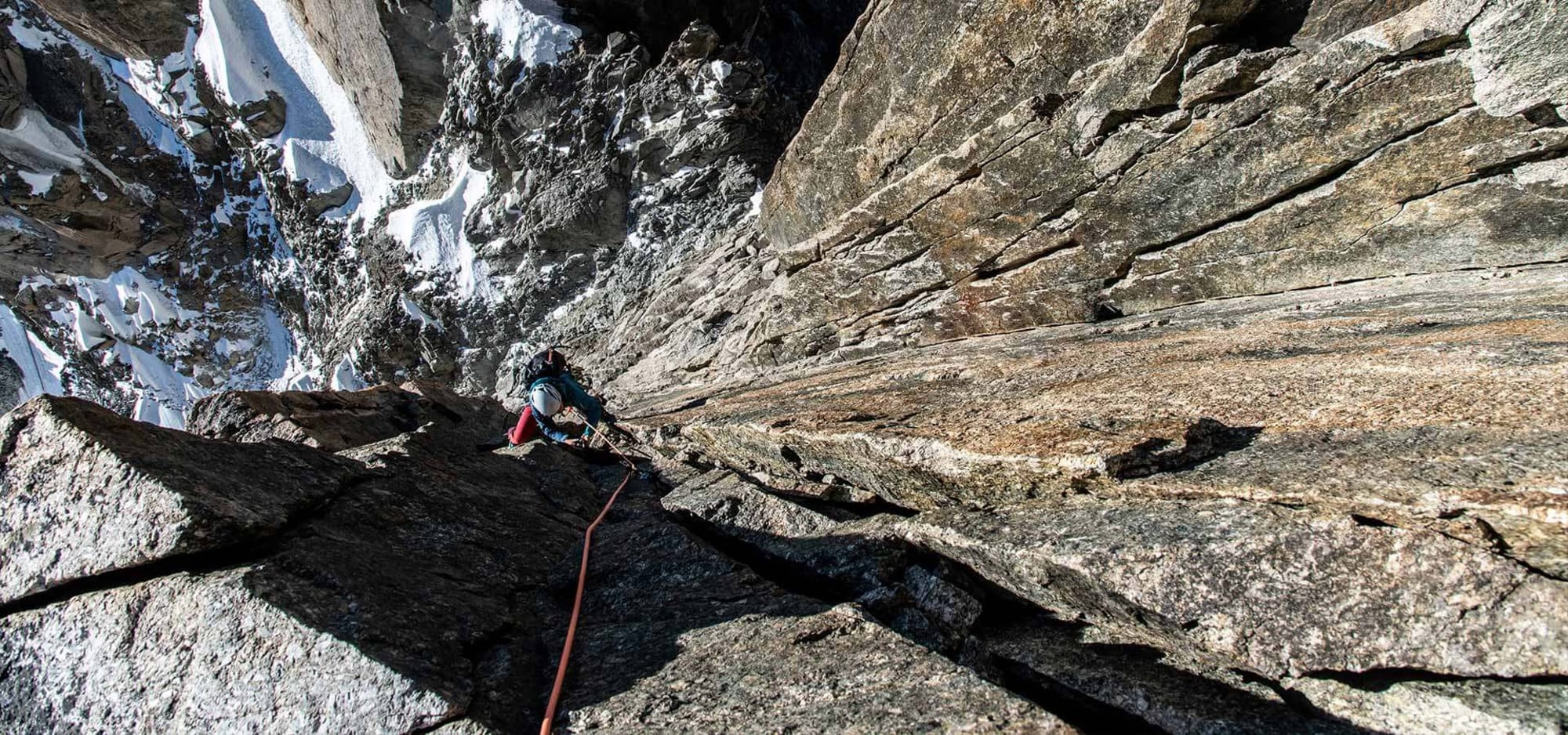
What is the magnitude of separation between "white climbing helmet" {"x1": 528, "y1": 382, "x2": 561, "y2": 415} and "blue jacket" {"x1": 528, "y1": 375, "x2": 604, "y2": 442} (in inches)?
6.1

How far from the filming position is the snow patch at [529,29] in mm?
31484

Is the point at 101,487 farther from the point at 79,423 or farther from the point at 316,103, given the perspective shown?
the point at 316,103

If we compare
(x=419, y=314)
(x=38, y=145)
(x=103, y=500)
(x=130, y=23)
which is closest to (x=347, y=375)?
(x=419, y=314)

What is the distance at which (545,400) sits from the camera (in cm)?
1323

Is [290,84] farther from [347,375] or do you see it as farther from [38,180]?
[347,375]

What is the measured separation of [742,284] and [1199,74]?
16.0 m

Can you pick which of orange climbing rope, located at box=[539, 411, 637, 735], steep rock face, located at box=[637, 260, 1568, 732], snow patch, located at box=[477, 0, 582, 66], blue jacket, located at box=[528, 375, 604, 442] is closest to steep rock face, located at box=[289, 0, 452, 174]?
snow patch, located at box=[477, 0, 582, 66]

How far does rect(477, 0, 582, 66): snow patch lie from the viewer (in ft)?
103

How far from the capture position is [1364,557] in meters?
4.35

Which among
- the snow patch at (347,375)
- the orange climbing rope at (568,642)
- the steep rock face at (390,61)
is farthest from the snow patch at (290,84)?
the orange climbing rope at (568,642)

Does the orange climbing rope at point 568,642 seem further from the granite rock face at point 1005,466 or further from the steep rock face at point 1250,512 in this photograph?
the steep rock face at point 1250,512

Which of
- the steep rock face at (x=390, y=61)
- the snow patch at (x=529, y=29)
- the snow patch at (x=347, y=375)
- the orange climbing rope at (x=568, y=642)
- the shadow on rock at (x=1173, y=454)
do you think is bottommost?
the shadow on rock at (x=1173, y=454)

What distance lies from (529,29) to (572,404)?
2500 centimetres

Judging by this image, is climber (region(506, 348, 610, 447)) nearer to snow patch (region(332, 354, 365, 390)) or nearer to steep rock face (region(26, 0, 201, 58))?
snow patch (region(332, 354, 365, 390))
